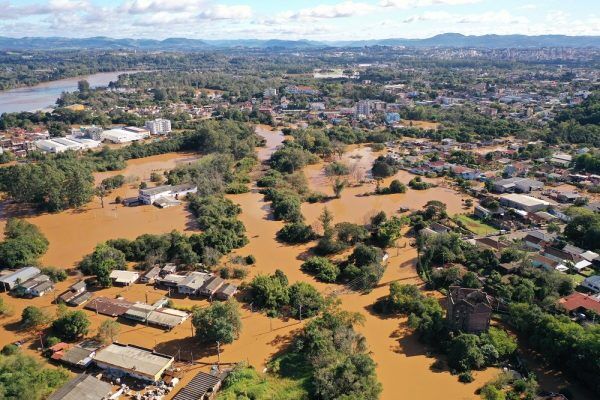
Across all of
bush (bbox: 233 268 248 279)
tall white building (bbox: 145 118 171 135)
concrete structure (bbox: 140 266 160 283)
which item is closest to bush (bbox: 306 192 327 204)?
bush (bbox: 233 268 248 279)

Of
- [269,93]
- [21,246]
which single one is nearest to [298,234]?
[21,246]

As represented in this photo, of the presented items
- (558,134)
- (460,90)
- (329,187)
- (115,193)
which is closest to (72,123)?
(115,193)

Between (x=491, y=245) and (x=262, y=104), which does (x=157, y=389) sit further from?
(x=262, y=104)

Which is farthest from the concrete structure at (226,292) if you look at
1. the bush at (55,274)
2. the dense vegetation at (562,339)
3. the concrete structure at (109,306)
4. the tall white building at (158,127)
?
the tall white building at (158,127)

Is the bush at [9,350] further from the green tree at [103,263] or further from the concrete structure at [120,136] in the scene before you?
the concrete structure at [120,136]

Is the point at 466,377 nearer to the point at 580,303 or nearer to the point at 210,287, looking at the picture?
the point at 580,303

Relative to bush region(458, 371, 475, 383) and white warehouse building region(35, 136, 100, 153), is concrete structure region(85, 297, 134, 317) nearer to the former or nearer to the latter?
bush region(458, 371, 475, 383)
